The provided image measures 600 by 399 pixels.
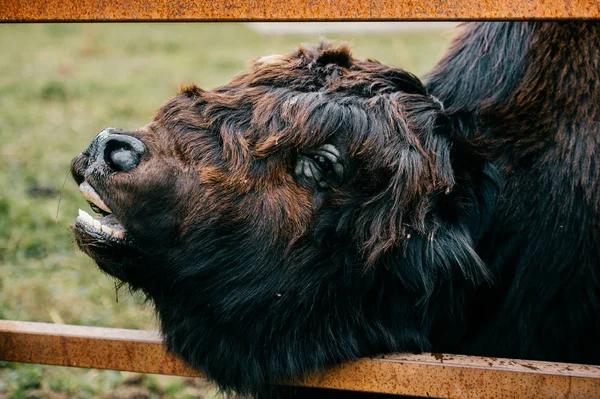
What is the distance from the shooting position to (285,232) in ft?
7.99

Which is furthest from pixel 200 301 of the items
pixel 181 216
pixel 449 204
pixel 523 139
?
pixel 523 139

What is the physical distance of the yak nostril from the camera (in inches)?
91.8

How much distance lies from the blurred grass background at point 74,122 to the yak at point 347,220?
48 centimetres

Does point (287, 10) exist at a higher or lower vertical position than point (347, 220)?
higher

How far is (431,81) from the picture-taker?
3186 mm

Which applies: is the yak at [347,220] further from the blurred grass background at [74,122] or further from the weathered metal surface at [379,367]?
the blurred grass background at [74,122]

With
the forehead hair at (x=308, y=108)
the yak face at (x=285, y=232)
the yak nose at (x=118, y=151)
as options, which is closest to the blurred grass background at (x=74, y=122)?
the forehead hair at (x=308, y=108)

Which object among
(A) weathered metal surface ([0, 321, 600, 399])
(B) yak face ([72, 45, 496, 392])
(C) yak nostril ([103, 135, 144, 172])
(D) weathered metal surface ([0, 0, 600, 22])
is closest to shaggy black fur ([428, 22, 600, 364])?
(B) yak face ([72, 45, 496, 392])

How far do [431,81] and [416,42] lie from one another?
10.6m

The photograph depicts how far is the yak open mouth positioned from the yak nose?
0.37 ft

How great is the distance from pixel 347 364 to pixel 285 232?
51 cm

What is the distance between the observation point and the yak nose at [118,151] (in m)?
2.33

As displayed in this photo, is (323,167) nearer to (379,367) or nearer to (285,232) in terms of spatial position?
(285,232)

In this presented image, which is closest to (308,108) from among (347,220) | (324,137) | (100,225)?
(324,137)
